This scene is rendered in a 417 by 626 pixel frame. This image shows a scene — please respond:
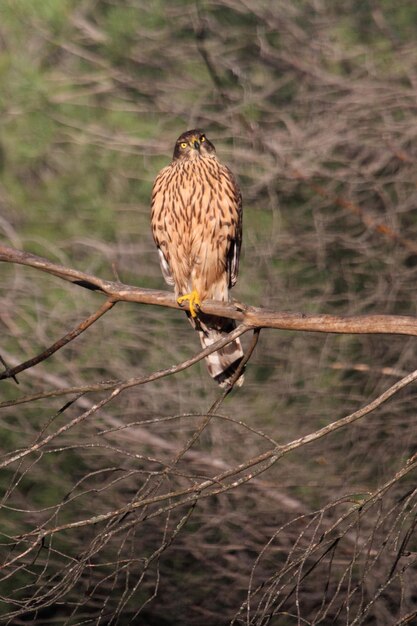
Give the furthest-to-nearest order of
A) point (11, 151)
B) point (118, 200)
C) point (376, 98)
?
point (11, 151)
point (118, 200)
point (376, 98)

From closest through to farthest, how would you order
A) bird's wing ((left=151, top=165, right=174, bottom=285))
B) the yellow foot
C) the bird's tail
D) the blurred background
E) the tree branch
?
the tree branch
the yellow foot
the bird's tail
bird's wing ((left=151, top=165, right=174, bottom=285))
the blurred background

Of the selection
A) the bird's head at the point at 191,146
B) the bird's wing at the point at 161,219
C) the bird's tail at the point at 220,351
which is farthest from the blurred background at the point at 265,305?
the bird's tail at the point at 220,351

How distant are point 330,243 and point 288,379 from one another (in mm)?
944

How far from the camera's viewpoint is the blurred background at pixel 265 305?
22.2 feet

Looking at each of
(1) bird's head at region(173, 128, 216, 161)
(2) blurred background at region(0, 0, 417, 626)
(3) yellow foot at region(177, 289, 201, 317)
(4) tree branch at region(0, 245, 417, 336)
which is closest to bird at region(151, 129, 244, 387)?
(1) bird's head at region(173, 128, 216, 161)

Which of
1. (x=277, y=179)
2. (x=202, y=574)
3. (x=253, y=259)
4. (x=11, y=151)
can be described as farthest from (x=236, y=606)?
(x=11, y=151)

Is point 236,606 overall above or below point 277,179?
below

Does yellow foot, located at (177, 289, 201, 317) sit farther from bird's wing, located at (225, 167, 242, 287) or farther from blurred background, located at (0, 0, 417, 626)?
blurred background, located at (0, 0, 417, 626)

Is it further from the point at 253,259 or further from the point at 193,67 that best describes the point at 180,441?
the point at 193,67

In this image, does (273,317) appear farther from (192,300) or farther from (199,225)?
(199,225)

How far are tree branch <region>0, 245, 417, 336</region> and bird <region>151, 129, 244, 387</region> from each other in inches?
63.3

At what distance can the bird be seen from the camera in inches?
197

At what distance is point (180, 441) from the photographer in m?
→ 7.36

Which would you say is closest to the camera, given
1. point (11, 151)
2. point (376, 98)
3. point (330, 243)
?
point (376, 98)
